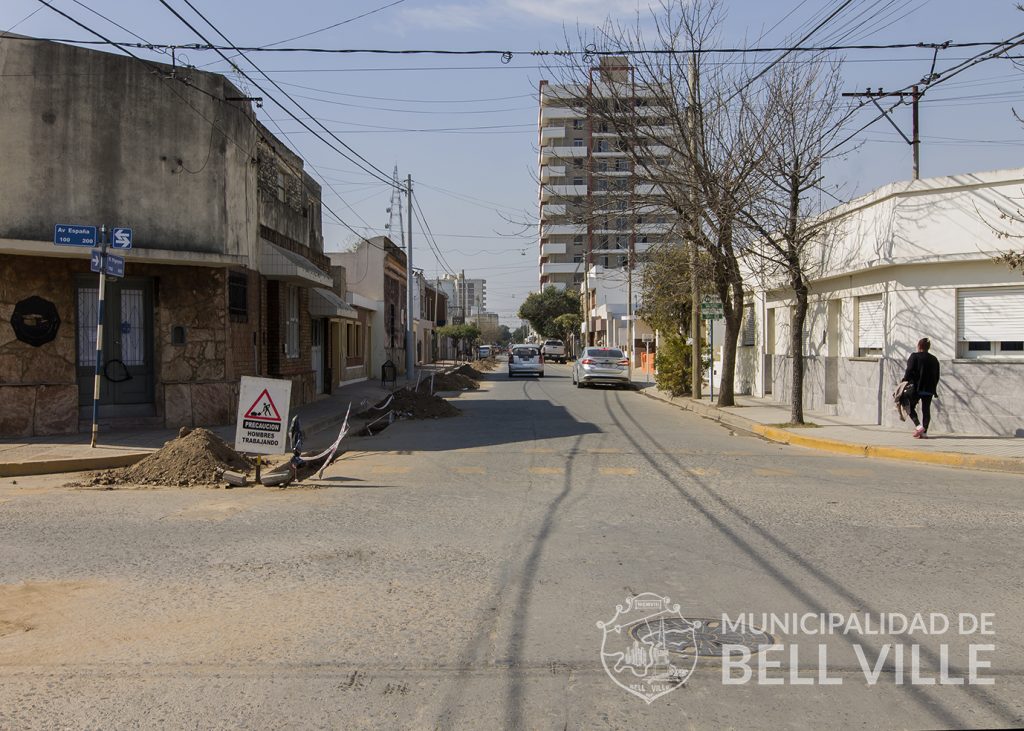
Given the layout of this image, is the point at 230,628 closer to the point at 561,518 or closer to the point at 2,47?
the point at 561,518

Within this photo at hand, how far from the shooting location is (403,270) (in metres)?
50.3

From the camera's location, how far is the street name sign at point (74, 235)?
12641mm

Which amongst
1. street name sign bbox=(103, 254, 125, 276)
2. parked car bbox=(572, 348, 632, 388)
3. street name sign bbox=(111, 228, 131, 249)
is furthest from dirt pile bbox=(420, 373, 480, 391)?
street name sign bbox=(111, 228, 131, 249)

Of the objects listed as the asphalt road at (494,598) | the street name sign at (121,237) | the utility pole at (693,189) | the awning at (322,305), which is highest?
the utility pole at (693,189)

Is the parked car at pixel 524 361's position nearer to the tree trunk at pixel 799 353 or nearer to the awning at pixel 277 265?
the awning at pixel 277 265

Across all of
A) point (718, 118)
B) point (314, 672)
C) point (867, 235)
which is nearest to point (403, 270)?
point (718, 118)

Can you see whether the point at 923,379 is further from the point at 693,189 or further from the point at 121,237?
the point at 121,237

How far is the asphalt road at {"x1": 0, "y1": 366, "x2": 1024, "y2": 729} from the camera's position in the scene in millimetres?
4281

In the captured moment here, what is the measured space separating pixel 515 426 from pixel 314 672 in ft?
44.8

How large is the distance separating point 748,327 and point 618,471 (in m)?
17.2

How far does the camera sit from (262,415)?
11.1 metres

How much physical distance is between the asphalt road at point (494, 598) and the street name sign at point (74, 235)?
361 cm

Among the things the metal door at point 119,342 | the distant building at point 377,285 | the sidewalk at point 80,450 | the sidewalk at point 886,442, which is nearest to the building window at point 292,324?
the sidewalk at point 80,450

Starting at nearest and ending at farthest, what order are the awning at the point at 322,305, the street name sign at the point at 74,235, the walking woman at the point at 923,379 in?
1. the street name sign at the point at 74,235
2. the walking woman at the point at 923,379
3. the awning at the point at 322,305
